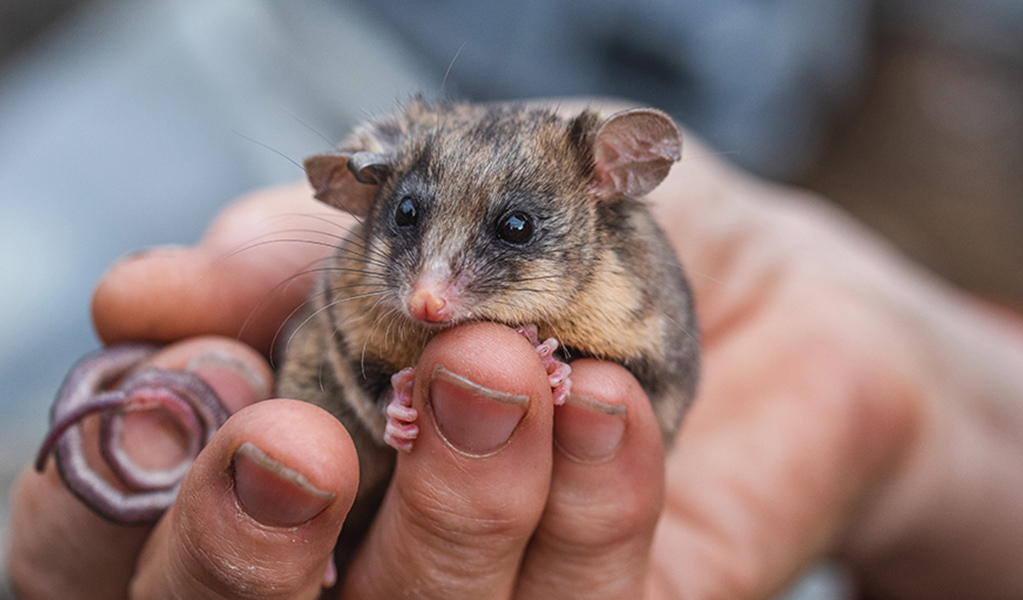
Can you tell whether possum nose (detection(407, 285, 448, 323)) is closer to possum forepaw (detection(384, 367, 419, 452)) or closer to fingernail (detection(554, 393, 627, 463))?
possum forepaw (detection(384, 367, 419, 452))

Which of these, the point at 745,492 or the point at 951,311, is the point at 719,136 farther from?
the point at 745,492

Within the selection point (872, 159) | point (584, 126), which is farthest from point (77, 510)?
point (872, 159)

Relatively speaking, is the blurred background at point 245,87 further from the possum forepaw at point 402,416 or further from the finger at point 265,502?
the finger at point 265,502

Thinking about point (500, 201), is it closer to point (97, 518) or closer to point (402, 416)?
point (402, 416)

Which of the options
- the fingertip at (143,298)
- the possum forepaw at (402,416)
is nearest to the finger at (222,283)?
the fingertip at (143,298)

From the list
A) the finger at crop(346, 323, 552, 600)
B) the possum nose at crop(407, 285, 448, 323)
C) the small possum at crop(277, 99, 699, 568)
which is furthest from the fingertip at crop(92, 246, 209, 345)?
the possum nose at crop(407, 285, 448, 323)

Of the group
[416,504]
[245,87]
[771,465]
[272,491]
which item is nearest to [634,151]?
[416,504]
